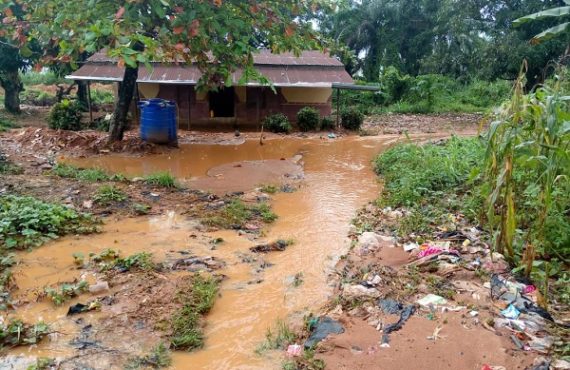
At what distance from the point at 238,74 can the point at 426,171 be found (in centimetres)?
945

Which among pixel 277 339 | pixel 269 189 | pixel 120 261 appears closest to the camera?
pixel 277 339

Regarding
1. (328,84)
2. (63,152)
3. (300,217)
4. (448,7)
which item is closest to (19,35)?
(63,152)

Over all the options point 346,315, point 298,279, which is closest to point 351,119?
point 298,279

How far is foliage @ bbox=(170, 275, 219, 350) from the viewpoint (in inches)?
148

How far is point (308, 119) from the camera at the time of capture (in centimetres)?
1571

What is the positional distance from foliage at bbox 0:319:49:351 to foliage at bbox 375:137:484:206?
5.04 meters

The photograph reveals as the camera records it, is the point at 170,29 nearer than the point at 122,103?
Yes

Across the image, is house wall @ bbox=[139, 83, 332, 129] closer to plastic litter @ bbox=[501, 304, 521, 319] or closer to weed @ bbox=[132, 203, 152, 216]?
weed @ bbox=[132, 203, 152, 216]

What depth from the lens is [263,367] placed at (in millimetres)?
3496

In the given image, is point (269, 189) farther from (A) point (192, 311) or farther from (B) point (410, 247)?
(A) point (192, 311)

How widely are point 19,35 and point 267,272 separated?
19.9 feet

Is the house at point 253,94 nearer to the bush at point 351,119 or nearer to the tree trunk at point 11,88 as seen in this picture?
the bush at point 351,119

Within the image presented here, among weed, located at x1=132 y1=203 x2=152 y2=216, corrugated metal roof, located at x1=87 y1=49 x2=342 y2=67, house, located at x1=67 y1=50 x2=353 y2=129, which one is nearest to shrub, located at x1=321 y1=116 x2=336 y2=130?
house, located at x1=67 y1=50 x2=353 y2=129

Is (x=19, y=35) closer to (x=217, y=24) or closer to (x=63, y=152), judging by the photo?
(x=217, y=24)
